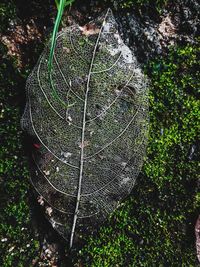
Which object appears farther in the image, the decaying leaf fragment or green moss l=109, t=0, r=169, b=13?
green moss l=109, t=0, r=169, b=13

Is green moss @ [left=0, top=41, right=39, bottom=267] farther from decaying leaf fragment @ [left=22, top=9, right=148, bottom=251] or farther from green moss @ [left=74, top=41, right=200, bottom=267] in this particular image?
green moss @ [left=74, top=41, right=200, bottom=267]

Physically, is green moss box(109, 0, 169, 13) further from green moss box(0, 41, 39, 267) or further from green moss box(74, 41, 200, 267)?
green moss box(0, 41, 39, 267)

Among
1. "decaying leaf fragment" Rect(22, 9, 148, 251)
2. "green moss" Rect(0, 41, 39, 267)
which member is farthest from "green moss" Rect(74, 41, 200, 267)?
"green moss" Rect(0, 41, 39, 267)

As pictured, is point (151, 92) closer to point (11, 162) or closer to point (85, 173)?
point (85, 173)

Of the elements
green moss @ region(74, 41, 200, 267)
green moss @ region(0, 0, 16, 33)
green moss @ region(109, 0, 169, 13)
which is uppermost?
green moss @ region(0, 0, 16, 33)

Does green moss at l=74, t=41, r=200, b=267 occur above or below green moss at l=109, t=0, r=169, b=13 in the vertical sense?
below

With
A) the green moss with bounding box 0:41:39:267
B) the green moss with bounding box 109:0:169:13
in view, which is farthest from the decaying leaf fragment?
the green moss with bounding box 109:0:169:13

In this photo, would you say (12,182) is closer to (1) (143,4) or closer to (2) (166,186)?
(2) (166,186)

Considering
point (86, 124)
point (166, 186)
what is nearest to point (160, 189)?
point (166, 186)
